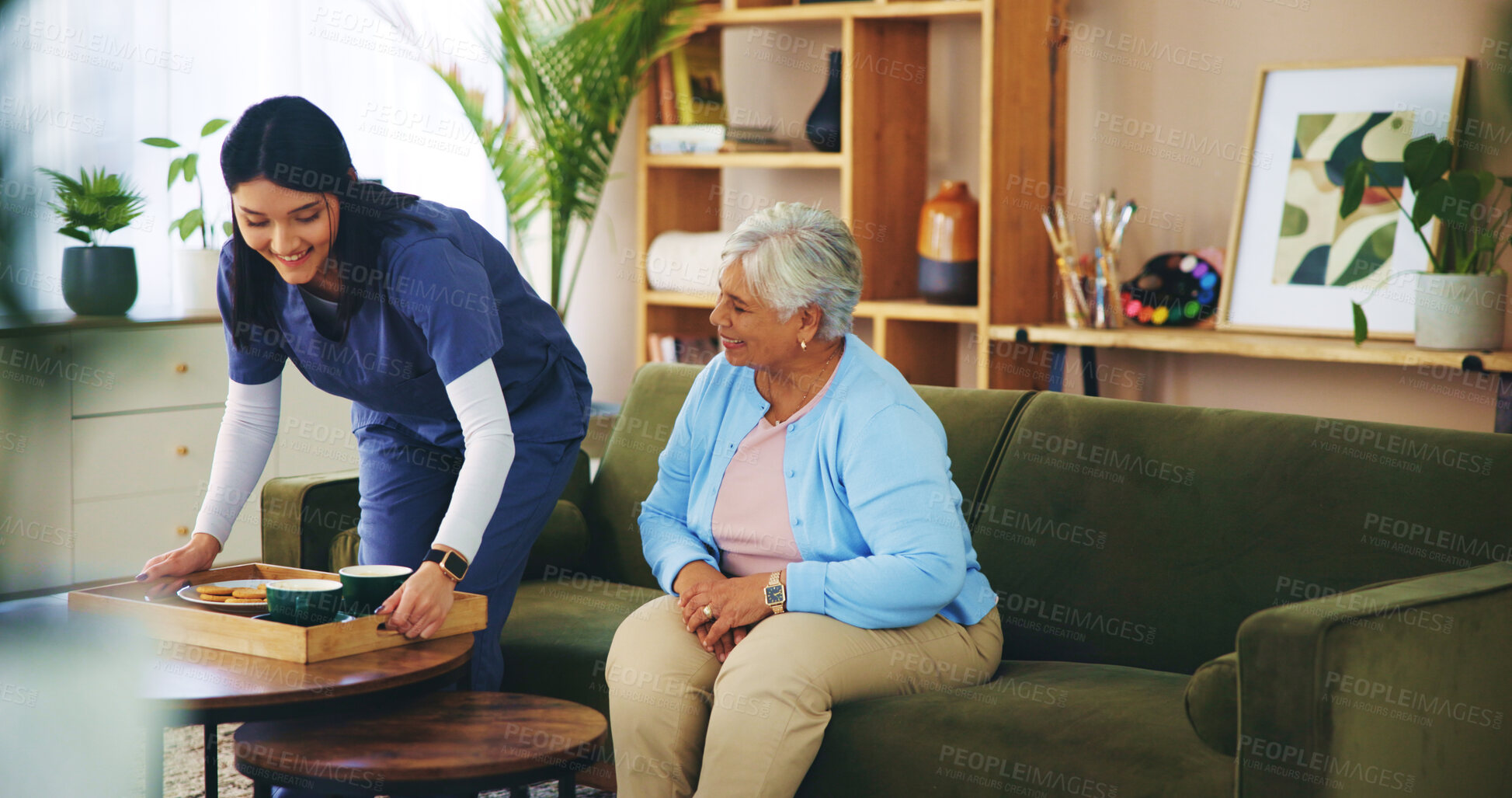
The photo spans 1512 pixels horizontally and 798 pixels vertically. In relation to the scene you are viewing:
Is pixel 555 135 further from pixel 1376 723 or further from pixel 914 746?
pixel 1376 723

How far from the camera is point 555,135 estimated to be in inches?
144

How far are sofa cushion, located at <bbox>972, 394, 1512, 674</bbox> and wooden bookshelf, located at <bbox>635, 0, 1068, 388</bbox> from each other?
3.79 ft

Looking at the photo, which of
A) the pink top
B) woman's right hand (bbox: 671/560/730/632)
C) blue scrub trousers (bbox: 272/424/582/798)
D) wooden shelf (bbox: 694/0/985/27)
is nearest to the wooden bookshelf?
wooden shelf (bbox: 694/0/985/27)

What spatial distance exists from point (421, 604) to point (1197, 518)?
44.3 inches

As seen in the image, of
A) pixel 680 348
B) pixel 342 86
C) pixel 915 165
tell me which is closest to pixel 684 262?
pixel 680 348

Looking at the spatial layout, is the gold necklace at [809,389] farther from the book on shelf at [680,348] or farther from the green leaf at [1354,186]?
the book on shelf at [680,348]

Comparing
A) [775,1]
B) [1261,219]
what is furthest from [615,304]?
[1261,219]

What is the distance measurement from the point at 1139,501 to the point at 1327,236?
130cm

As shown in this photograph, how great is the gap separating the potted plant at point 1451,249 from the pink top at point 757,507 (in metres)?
1.39

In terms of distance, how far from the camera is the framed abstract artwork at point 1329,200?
282 cm

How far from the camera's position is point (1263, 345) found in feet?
9.27

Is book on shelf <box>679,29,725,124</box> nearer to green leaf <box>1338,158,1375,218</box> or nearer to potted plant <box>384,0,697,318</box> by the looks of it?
potted plant <box>384,0,697,318</box>

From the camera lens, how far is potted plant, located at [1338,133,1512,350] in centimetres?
250

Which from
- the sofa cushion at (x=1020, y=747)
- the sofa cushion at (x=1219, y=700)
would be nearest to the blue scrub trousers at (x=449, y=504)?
the sofa cushion at (x=1020, y=747)
